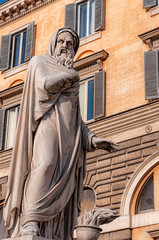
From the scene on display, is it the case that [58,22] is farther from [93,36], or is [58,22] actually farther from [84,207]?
[84,207]

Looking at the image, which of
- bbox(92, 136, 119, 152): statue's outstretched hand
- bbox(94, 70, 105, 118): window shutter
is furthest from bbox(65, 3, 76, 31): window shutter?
bbox(92, 136, 119, 152): statue's outstretched hand

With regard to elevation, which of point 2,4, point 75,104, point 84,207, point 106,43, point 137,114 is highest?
point 2,4

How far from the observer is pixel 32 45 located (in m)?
21.6

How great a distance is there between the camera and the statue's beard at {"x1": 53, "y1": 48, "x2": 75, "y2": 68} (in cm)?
577

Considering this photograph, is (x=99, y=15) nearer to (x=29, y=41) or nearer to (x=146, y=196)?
(x=29, y=41)

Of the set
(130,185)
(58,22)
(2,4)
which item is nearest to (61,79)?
(130,185)

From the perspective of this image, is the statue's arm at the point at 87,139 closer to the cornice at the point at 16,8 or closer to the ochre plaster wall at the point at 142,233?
the ochre plaster wall at the point at 142,233

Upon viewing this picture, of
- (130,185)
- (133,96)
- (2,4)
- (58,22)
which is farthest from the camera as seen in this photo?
(2,4)

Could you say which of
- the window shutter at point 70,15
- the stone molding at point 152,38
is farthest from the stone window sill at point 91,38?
the stone molding at point 152,38

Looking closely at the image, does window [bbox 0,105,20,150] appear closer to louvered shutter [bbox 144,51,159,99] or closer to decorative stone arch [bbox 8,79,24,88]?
decorative stone arch [bbox 8,79,24,88]

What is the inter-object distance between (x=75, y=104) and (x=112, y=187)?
36.9 feet

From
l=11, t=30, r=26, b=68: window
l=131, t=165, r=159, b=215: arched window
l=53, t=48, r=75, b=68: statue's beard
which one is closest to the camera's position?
l=53, t=48, r=75, b=68: statue's beard

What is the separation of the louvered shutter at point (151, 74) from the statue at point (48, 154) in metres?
11.2

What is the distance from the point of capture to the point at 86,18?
67.3ft
